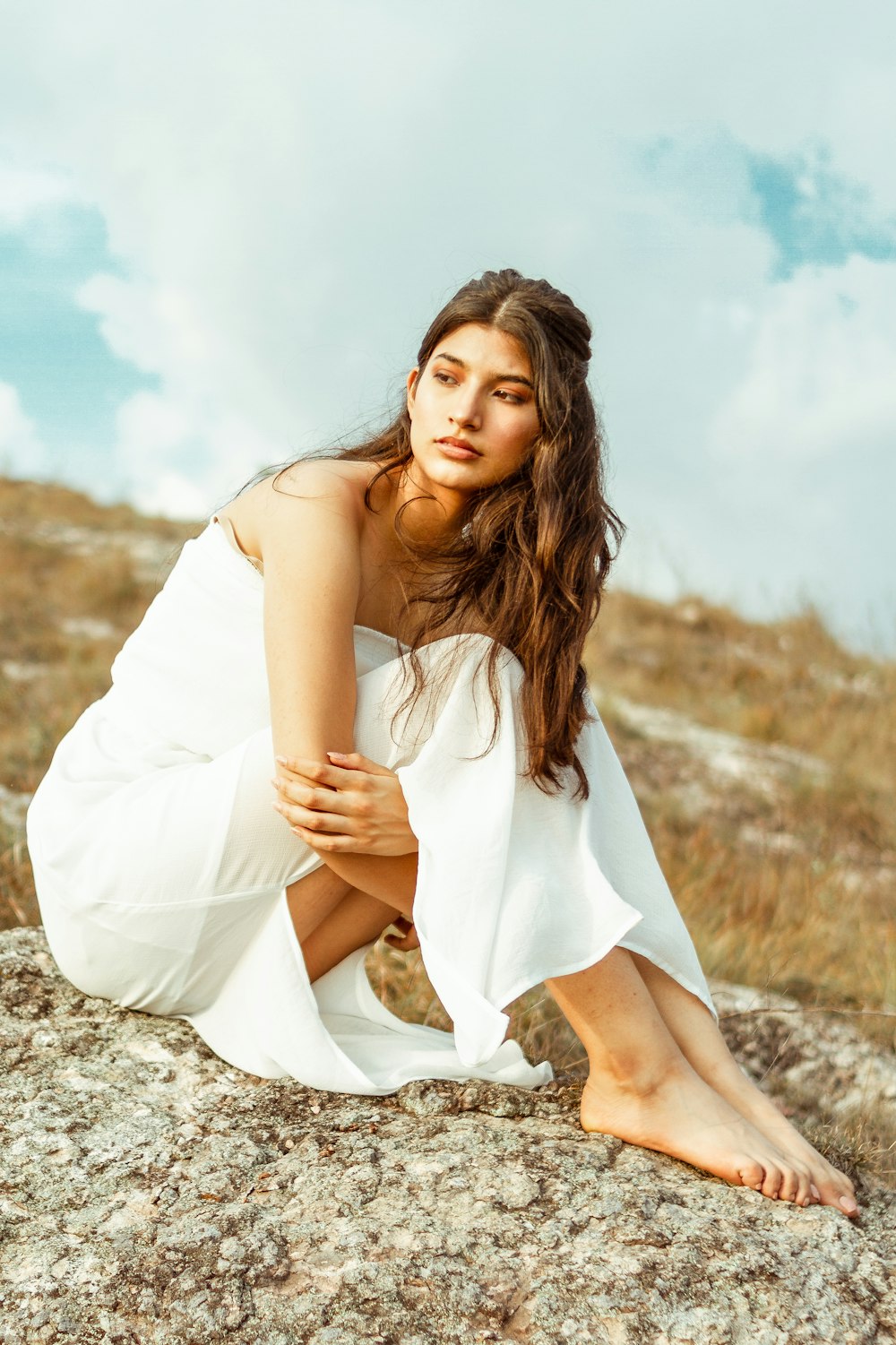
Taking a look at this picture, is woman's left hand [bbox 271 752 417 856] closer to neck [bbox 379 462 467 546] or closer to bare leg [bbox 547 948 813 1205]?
bare leg [bbox 547 948 813 1205]

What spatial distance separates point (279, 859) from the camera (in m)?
2.20

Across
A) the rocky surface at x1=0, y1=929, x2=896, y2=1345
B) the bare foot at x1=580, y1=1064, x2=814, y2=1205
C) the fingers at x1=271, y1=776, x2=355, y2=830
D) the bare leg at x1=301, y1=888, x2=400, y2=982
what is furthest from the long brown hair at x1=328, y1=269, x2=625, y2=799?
the rocky surface at x1=0, y1=929, x2=896, y2=1345

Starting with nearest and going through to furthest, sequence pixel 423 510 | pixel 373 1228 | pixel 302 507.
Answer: pixel 373 1228, pixel 302 507, pixel 423 510

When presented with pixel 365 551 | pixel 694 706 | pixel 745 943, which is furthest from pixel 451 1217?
pixel 694 706

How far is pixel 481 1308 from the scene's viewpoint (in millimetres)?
1593

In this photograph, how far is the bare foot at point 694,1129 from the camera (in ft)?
6.68

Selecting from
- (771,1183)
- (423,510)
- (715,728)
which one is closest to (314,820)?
(423,510)

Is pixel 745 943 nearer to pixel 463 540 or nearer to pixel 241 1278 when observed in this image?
pixel 463 540

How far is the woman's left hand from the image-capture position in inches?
80.4

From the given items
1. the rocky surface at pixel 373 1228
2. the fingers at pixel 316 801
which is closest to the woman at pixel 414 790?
the fingers at pixel 316 801

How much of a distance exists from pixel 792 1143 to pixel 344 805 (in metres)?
1.08

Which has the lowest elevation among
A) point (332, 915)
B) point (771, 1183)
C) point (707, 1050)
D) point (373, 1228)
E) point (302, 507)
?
point (373, 1228)

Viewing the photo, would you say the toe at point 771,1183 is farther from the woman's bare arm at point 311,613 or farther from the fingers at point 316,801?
the woman's bare arm at point 311,613

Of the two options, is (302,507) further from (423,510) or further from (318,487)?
(423,510)
